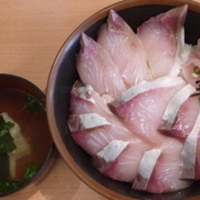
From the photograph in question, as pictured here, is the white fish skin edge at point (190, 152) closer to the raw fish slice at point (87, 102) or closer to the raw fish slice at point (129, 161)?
the raw fish slice at point (129, 161)

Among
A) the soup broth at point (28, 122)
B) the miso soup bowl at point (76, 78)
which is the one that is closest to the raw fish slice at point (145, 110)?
the miso soup bowl at point (76, 78)

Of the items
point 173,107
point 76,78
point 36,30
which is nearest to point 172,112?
point 173,107

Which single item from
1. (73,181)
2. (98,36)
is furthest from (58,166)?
(98,36)

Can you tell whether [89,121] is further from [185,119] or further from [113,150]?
[185,119]

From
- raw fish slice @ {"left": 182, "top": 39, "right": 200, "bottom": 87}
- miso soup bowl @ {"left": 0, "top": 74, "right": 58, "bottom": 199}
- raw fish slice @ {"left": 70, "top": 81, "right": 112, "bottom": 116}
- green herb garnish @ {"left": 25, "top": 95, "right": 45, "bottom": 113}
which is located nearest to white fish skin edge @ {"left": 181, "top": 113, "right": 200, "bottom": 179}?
raw fish slice @ {"left": 182, "top": 39, "right": 200, "bottom": 87}

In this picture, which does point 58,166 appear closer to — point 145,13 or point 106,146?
point 106,146
